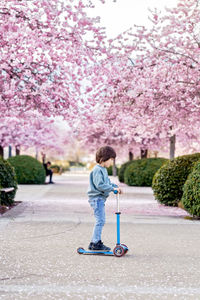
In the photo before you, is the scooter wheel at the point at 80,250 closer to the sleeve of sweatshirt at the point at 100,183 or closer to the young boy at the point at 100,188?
the young boy at the point at 100,188

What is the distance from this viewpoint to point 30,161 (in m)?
27.2

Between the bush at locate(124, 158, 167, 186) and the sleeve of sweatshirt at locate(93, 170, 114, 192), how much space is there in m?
18.1

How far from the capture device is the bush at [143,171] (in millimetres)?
24734

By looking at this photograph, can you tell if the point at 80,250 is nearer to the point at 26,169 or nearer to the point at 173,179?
the point at 173,179

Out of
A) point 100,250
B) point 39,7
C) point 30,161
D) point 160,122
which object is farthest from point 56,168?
point 100,250

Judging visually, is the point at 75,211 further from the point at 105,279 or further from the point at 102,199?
the point at 105,279

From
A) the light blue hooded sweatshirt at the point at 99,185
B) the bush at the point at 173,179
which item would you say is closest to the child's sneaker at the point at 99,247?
the light blue hooded sweatshirt at the point at 99,185

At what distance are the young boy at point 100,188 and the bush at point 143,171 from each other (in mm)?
17945

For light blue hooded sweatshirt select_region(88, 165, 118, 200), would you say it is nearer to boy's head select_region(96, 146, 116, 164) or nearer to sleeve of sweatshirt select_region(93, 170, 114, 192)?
sleeve of sweatshirt select_region(93, 170, 114, 192)

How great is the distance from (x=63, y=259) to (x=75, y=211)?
5941 millimetres

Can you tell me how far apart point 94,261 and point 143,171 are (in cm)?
1890

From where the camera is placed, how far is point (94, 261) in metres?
6.32

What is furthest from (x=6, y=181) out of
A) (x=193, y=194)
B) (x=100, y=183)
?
(x=100, y=183)

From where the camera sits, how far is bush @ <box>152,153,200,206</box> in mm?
13383
